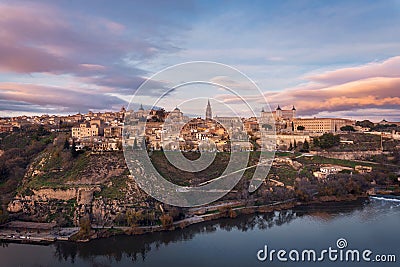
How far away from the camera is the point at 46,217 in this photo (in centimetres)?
916

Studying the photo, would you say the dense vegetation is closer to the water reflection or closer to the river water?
the river water

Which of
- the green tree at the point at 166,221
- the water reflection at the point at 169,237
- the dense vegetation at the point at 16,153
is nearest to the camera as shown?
the water reflection at the point at 169,237

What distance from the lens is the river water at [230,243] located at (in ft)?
23.5

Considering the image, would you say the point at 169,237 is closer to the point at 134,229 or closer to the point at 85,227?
the point at 134,229

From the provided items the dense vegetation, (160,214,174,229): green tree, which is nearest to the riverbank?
(160,214,174,229): green tree

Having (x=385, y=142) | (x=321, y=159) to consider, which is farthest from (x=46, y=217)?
(x=385, y=142)

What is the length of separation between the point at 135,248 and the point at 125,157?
394 centimetres

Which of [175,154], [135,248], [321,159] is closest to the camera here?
[135,248]

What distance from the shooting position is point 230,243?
8.03 m

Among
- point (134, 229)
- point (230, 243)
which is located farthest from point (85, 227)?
point (230, 243)

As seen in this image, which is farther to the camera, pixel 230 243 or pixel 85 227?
pixel 85 227

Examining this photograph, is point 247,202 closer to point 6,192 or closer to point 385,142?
point 6,192

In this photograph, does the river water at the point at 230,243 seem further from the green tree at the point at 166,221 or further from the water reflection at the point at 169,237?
the green tree at the point at 166,221

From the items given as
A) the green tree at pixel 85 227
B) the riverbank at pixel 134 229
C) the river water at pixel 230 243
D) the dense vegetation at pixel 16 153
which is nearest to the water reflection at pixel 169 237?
the river water at pixel 230 243
